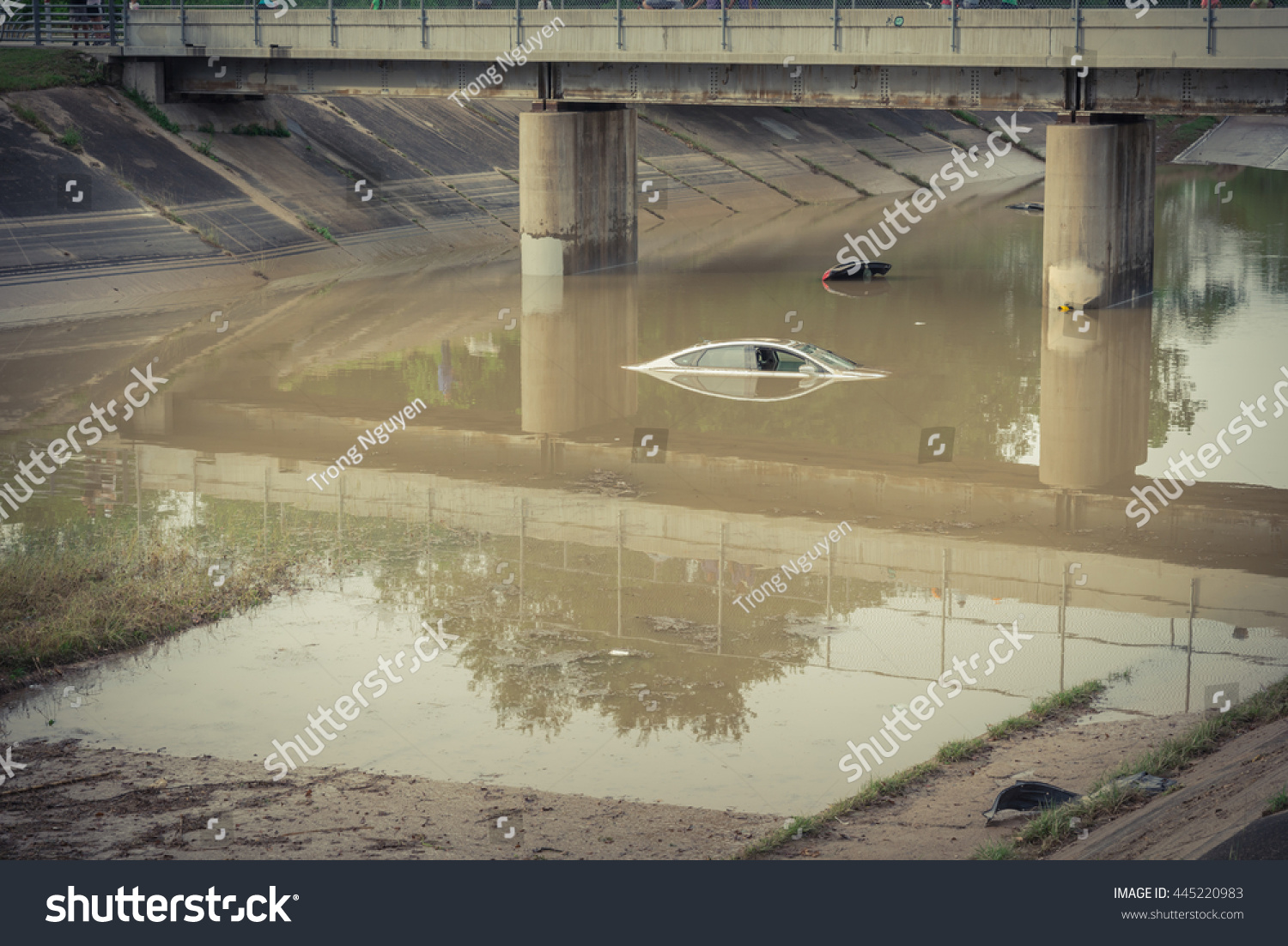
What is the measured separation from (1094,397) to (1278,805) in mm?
19050

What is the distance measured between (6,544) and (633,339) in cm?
1780

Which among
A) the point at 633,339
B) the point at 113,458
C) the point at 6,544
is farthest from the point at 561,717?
the point at 633,339

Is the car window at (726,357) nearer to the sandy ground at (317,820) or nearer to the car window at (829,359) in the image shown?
the car window at (829,359)

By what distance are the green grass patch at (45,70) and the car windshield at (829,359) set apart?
27696 millimetres

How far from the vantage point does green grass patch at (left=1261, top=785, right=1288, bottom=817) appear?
8938mm

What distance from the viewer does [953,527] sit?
1936cm

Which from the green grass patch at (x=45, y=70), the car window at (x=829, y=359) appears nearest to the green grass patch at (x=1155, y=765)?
the car window at (x=829, y=359)

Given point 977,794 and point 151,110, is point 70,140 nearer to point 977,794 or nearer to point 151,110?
point 151,110

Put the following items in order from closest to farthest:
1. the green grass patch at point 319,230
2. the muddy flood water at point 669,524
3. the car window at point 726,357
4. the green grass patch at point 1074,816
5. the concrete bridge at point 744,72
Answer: the green grass patch at point 1074,816 < the muddy flood water at point 669,524 < the car window at point 726,357 < the concrete bridge at point 744,72 < the green grass patch at point 319,230

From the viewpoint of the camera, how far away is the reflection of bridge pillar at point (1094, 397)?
2269cm

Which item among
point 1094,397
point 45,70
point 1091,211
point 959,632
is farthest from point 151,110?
point 959,632

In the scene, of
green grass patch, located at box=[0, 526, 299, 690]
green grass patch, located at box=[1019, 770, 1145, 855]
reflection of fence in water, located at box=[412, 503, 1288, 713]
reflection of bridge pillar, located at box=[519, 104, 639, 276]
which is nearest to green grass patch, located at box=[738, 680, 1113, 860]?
reflection of fence in water, located at box=[412, 503, 1288, 713]

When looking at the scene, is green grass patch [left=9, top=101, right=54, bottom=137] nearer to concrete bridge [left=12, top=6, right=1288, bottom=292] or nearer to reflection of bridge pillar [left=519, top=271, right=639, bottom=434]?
concrete bridge [left=12, top=6, right=1288, bottom=292]

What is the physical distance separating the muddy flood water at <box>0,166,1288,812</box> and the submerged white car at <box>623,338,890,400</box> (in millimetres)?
318
